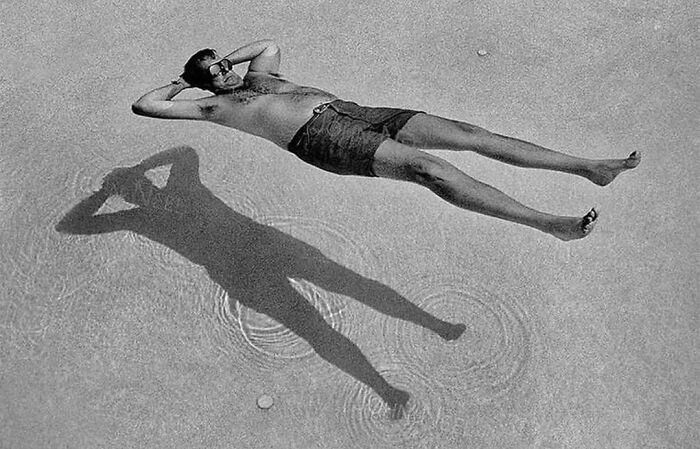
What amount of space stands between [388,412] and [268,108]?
1470mm

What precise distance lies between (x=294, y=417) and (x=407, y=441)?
20.7 inches

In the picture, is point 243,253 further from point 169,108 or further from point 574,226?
point 574,226

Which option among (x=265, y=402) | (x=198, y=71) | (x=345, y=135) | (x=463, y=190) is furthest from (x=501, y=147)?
(x=265, y=402)

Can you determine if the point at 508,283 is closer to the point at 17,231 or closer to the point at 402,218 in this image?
the point at 402,218

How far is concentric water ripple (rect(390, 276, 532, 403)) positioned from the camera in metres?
3.41

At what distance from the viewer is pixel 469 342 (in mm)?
3518

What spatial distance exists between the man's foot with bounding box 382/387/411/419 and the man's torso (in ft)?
4.04

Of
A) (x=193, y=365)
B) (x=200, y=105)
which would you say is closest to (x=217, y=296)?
(x=193, y=365)

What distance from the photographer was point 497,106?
4434 mm

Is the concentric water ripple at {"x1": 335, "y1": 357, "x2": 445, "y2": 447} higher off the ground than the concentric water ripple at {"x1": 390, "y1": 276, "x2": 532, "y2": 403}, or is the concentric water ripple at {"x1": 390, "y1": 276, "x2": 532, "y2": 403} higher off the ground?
the concentric water ripple at {"x1": 390, "y1": 276, "x2": 532, "y2": 403}

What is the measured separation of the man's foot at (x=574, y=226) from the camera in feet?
8.41

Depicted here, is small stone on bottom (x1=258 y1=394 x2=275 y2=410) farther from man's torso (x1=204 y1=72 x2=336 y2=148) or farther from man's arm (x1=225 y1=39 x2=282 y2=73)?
man's arm (x1=225 y1=39 x2=282 y2=73)

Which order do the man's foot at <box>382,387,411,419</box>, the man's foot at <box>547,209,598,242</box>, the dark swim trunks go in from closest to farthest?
1. the man's foot at <box>547,209,598,242</box>
2. the dark swim trunks
3. the man's foot at <box>382,387,411,419</box>

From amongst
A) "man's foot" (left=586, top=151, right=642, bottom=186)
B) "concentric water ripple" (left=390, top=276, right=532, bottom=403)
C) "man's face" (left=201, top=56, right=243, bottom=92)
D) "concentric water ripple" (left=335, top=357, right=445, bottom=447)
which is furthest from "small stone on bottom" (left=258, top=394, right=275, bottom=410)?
"man's foot" (left=586, top=151, right=642, bottom=186)
